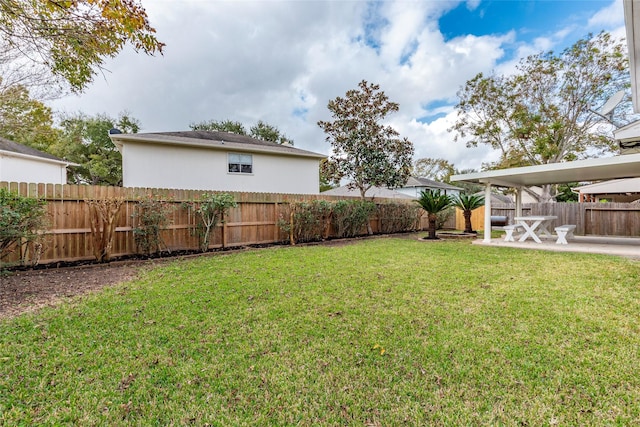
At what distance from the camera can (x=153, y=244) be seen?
7121mm

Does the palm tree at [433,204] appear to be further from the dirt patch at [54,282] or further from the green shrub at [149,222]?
the dirt patch at [54,282]

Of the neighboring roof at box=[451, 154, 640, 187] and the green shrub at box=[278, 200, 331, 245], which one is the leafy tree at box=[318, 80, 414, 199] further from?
the green shrub at box=[278, 200, 331, 245]

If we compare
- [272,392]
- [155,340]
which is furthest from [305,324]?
[155,340]

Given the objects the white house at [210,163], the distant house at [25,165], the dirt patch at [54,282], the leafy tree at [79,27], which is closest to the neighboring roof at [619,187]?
the white house at [210,163]

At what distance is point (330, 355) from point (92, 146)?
2728cm

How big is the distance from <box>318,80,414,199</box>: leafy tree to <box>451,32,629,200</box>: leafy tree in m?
9.36

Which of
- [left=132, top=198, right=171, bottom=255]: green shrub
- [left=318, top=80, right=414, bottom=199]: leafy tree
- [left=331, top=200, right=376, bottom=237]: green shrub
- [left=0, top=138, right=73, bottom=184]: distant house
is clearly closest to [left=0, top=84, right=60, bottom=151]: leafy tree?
[left=0, top=138, right=73, bottom=184]: distant house

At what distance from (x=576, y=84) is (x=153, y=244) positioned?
71.6 ft

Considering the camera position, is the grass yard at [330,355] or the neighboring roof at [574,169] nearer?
the grass yard at [330,355]

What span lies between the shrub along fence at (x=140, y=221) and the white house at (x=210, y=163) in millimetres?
4663

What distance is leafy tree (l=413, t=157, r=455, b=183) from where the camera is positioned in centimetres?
4312

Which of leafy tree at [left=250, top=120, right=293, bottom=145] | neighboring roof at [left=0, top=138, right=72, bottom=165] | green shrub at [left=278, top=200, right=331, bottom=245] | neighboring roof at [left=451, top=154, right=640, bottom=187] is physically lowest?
green shrub at [left=278, top=200, right=331, bottom=245]

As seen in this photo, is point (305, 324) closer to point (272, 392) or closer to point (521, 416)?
point (272, 392)

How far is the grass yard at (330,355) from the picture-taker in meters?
1.97
